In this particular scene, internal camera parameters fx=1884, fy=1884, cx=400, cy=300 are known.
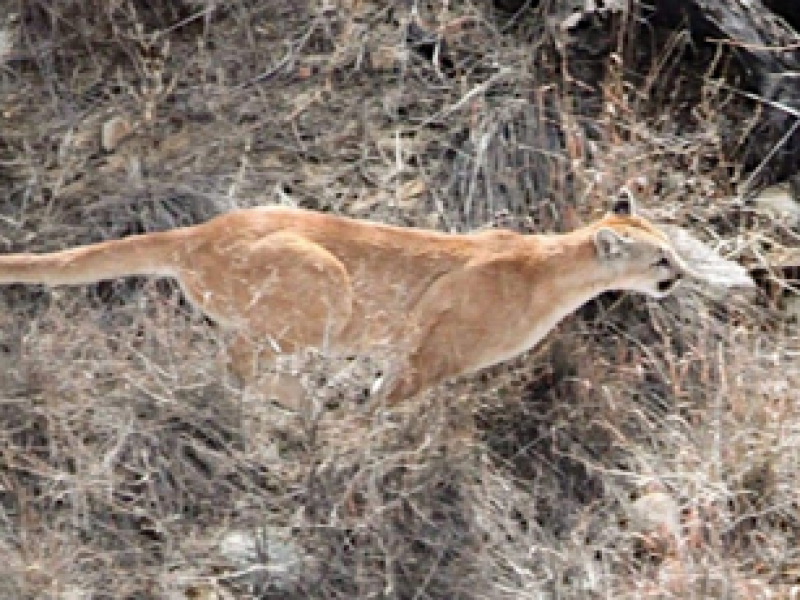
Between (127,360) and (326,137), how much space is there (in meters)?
2.18

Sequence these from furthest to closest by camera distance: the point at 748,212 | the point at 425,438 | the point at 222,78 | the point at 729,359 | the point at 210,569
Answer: the point at 222,78, the point at 748,212, the point at 729,359, the point at 425,438, the point at 210,569

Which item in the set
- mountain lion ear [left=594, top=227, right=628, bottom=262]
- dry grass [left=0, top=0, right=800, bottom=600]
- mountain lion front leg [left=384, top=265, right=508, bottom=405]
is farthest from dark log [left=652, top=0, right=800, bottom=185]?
mountain lion front leg [left=384, top=265, right=508, bottom=405]

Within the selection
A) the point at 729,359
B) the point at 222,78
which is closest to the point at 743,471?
the point at 729,359

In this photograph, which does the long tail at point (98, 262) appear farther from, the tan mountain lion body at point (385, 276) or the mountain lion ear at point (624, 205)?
the mountain lion ear at point (624, 205)

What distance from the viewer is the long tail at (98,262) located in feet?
22.8

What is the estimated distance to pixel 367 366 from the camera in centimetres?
700

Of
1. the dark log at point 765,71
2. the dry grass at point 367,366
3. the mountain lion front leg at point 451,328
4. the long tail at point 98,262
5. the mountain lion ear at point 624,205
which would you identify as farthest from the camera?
the dark log at point 765,71

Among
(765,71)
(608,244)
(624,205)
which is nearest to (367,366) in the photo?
(608,244)

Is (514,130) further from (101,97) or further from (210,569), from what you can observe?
(210,569)

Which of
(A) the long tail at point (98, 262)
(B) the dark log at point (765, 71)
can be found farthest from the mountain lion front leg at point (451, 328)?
(B) the dark log at point (765, 71)

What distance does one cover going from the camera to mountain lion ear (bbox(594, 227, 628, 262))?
23.6ft

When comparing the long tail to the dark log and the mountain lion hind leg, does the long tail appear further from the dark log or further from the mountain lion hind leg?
the dark log

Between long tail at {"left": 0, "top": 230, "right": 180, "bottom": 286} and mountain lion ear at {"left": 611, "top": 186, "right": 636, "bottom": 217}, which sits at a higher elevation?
mountain lion ear at {"left": 611, "top": 186, "right": 636, "bottom": 217}

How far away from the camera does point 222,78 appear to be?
8.94 m
